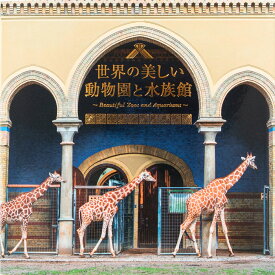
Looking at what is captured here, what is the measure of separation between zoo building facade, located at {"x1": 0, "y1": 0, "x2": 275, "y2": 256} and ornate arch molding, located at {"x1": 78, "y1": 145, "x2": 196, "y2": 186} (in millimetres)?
29

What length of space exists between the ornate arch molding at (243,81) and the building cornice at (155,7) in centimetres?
153

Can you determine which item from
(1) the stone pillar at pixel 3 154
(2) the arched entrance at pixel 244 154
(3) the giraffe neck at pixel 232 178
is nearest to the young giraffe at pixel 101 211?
(1) the stone pillar at pixel 3 154

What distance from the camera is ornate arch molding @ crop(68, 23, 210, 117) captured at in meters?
16.5

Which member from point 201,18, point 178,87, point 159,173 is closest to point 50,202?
point 159,173

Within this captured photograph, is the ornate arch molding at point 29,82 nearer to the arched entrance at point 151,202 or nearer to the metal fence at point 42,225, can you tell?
the metal fence at point 42,225

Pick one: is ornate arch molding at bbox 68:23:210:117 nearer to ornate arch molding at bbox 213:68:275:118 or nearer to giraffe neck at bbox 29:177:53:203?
ornate arch molding at bbox 213:68:275:118

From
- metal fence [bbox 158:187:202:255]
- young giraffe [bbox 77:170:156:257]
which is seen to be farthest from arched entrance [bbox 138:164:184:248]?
young giraffe [bbox 77:170:156:257]

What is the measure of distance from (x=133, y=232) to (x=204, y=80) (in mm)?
5291

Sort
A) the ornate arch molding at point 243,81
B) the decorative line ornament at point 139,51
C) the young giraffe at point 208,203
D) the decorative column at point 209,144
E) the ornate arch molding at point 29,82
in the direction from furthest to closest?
the decorative line ornament at point 139,51
the ornate arch molding at point 29,82
the ornate arch molding at point 243,81
the decorative column at point 209,144
the young giraffe at point 208,203

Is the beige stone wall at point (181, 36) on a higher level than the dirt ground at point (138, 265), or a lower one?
higher

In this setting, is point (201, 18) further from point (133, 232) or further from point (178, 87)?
point (133, 232)

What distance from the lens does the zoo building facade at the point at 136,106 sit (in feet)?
54.3

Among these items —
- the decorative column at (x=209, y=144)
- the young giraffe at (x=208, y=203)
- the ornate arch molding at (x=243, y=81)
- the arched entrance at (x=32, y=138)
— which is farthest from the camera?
the arched entrance at (x=32, y=138)

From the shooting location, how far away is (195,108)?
65.0ft
